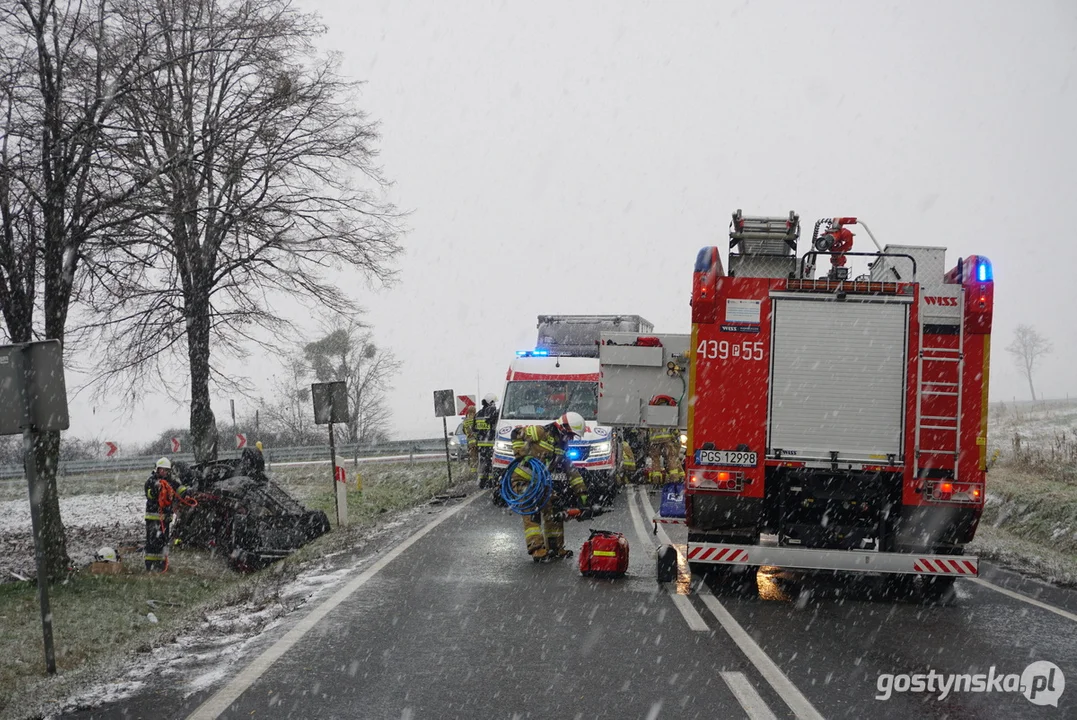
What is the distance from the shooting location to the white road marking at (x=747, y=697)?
5.25 m

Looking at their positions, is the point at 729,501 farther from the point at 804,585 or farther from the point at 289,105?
the point at 289,105

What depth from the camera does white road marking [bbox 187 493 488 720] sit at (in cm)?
533

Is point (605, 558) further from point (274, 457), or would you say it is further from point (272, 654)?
point (274, 457)

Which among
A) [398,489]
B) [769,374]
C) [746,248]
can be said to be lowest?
[398,489]

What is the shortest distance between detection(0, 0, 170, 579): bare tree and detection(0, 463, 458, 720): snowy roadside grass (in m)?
1.03

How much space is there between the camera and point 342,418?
56.6 feet

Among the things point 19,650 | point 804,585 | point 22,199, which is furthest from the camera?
point 22,199

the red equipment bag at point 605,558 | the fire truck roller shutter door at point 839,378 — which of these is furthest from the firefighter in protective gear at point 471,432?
the fire truck roller shutter door at point 839,378

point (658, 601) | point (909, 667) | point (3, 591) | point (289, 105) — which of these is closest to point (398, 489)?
point (289, 105)

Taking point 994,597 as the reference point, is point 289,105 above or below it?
above

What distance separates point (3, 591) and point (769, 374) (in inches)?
371

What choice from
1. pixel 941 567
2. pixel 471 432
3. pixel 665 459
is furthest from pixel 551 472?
pixel 471 432

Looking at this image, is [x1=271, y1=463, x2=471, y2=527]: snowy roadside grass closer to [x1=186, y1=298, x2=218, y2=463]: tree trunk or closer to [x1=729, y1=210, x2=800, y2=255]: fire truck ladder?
[x1=186, y1=298, x2=218, y2=463]: tree trunk

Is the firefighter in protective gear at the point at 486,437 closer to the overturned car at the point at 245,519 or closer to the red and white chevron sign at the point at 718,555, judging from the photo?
the overturned car at the point at 245,519
